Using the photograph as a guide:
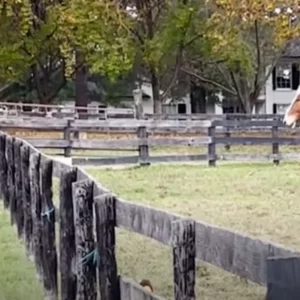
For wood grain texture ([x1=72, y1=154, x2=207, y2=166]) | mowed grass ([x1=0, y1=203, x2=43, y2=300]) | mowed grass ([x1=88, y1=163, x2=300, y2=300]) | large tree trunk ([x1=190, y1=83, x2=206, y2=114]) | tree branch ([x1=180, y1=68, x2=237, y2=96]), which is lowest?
mowed grass ([x1=88, y1=163, x2=300, y2=300])

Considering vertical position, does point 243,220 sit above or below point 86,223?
below

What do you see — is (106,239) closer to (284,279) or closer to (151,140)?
(284,279)

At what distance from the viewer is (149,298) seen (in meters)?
3.52

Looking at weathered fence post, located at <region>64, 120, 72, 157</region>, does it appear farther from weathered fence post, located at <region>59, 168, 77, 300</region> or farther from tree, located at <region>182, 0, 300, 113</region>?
weathered fence post, located at <region>59, 168, 77, 300</region>

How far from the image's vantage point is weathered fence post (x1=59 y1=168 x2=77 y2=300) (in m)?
5.27

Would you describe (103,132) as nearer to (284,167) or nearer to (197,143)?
(197,143)

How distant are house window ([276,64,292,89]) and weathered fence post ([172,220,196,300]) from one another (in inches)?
2065

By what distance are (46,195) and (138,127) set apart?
11.7 m

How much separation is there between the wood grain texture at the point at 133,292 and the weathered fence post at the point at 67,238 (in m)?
1.15

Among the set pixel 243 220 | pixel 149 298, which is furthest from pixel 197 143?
pixel 149 298

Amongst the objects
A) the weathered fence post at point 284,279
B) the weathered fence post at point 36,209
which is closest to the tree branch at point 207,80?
the weathered fence post at point 36,209

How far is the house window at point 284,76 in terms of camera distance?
54938mm

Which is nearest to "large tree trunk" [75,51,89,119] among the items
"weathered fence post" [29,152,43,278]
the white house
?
the white house

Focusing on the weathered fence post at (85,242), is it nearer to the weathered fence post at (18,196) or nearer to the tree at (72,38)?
the weathered fence post at (18,196)
